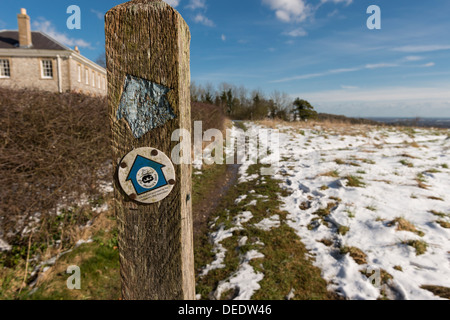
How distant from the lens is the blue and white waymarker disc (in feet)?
2.80

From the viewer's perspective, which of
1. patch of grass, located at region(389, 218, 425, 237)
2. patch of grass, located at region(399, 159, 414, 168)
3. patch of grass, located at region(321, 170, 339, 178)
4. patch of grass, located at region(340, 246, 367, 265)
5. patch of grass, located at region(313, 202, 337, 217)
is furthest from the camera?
Result: patch of grass, located at region(399, 159, 414, 168)

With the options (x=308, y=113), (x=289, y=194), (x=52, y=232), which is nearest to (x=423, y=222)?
(x=289, y=194)

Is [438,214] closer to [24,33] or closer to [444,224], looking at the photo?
[444,224]

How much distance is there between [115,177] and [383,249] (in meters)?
3.54

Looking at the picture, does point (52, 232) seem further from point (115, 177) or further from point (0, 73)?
point (0, 73)

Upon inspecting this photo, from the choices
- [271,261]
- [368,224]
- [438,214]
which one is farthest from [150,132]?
[438,214]

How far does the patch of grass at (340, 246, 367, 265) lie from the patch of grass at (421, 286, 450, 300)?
0.60 m

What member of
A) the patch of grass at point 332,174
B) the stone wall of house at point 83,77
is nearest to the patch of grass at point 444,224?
the patch of grass at point 332,174

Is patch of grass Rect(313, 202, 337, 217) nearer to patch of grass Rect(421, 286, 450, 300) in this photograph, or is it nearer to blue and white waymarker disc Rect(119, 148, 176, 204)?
patch of grass Rect(421, 286, 450, 300)

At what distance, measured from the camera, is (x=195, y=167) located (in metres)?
→ 7.61

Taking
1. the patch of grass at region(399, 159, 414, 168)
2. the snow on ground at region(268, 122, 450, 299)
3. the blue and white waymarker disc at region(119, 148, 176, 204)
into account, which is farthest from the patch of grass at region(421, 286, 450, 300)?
the patch of grass at region(399, 159, 414, 168)

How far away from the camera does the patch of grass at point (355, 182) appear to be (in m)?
5.12

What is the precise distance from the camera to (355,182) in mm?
5207

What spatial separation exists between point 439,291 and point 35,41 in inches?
1118
